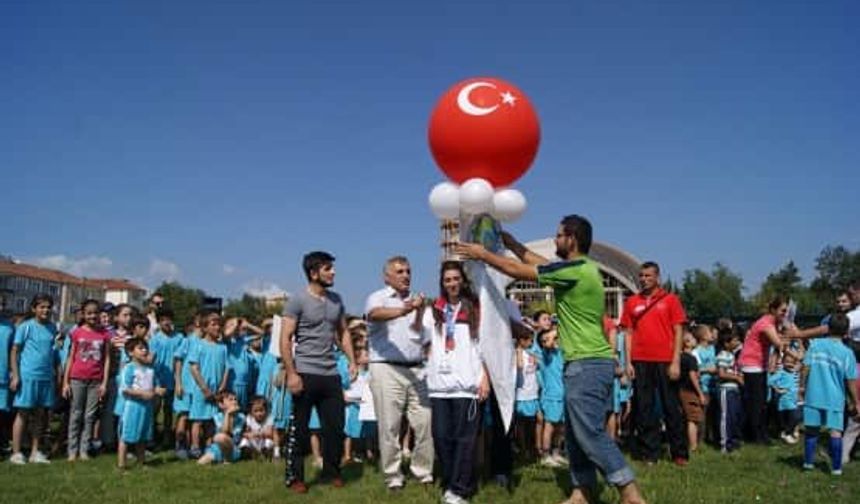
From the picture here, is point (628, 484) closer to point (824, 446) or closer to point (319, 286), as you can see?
point (319, 286)

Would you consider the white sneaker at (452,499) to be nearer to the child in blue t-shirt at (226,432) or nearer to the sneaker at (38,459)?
the child in blue t-shirt at (226,432)

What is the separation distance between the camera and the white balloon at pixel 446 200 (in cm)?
555

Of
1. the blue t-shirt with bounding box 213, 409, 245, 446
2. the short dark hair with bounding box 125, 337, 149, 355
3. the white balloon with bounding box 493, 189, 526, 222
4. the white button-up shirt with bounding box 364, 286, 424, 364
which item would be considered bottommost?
the blue t-shirt with bounding box 213, 409, 245, 446

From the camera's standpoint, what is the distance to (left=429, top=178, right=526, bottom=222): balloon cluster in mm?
5371

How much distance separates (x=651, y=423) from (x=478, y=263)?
9.51 ft

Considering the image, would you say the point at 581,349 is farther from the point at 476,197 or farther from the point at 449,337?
the point at 476,197

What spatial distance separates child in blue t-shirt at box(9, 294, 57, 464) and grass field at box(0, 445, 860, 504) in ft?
1.74

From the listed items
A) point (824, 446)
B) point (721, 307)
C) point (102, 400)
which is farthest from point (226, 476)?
point (721, 307)

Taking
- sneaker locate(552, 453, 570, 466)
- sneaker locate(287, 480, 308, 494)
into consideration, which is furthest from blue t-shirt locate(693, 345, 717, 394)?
sneaker locate(287, 480, 308, 494)

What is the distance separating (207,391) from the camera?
7.69 metres

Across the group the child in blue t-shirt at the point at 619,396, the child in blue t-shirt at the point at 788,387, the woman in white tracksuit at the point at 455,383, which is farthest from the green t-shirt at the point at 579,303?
the child in blue t-shirt at the point at 788,387

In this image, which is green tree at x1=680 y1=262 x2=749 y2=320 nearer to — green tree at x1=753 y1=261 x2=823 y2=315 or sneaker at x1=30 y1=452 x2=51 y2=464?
green tree at x1=753 y1=261 x2=823 y2=315

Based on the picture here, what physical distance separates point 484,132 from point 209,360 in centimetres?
460

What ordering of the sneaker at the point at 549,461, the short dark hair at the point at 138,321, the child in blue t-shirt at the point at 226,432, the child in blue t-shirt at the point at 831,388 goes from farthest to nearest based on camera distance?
the short dark hair at the point at 138,321 → the child in blue t-shirt at the point at 226,432 → the sneaker at the point at 549,461 → the child in blue t-shirt at the point at 831,388
